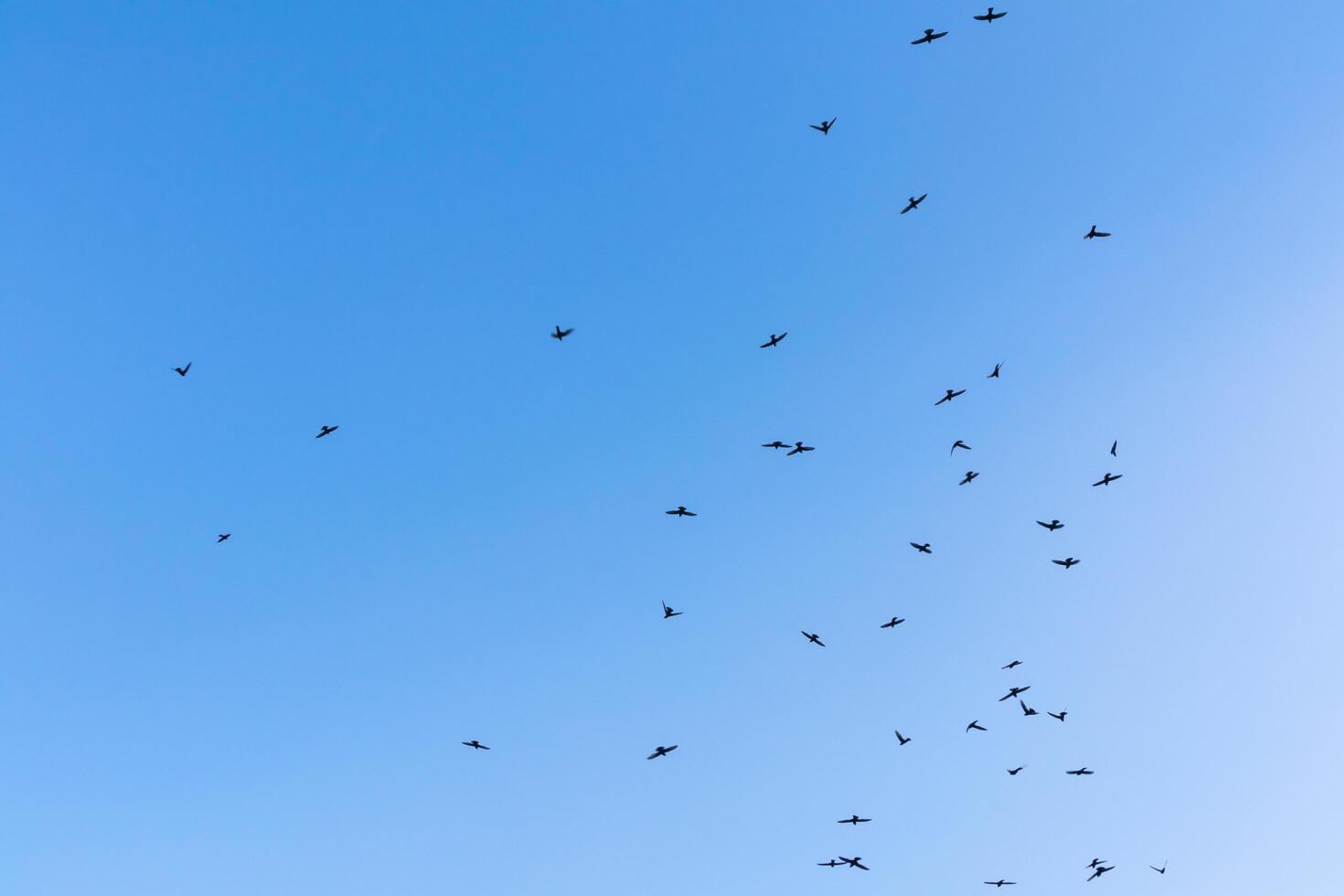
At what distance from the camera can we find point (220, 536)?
118 meters

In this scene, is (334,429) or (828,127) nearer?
(828,127)

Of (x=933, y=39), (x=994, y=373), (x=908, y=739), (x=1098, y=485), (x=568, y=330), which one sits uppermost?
(x=933, y=39)

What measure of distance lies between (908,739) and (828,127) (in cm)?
5665

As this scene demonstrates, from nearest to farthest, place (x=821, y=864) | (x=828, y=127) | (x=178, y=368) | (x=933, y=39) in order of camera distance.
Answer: (x=933, y=39) < (x=828, y=127) < (x=821, y=864) < (x=178, y=368)

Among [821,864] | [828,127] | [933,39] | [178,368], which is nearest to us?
[933,39]

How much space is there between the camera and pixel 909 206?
365 ft

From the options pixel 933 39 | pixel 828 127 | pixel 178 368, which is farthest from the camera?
pixel 178 368

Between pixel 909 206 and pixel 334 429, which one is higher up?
pixel 909 206

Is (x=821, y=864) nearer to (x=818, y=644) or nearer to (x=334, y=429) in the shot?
(x=818, y=644)

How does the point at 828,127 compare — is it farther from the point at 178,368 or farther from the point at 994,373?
the point at 178,368

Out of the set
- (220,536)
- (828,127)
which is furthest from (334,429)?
(828,127)

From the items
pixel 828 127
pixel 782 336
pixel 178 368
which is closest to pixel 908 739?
pixel 782 336

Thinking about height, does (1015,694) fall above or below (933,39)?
below

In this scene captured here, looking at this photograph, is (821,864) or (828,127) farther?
(821,864)
